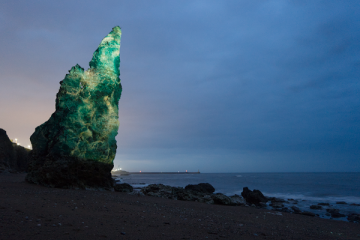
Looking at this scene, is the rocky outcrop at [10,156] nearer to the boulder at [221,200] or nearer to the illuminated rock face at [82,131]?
the illuminated rock face at [82,131]

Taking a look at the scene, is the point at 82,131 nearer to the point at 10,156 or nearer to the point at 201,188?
the point at 201,188

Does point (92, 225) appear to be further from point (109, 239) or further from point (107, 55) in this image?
point (107, 55)

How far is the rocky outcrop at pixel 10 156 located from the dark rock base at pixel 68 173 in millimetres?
26544

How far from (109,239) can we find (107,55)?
15.9 metres

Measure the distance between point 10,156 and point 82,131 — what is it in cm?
3519

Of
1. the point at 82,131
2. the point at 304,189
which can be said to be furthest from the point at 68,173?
the point at 304,189

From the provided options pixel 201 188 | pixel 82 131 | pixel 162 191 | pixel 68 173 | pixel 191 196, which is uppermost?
pixel 82 131

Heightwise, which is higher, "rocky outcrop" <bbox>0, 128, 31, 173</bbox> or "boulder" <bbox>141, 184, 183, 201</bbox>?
"rocky outcrop" <bbox>0, 128, 31, 173</bbox>

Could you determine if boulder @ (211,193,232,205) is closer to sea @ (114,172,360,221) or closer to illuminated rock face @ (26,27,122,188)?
sea @ (114,172,360,221)

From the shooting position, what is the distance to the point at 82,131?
15664mm

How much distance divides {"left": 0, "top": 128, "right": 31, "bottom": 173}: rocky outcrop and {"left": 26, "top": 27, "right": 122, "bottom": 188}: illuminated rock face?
2695cm

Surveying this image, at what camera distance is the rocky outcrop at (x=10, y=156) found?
3729cm

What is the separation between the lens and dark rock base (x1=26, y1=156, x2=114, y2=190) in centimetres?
1411

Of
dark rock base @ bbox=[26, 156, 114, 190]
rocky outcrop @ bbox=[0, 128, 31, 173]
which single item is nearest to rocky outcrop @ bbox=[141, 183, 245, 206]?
dark rock base @ bbox=[26, 156, 114, 190]
